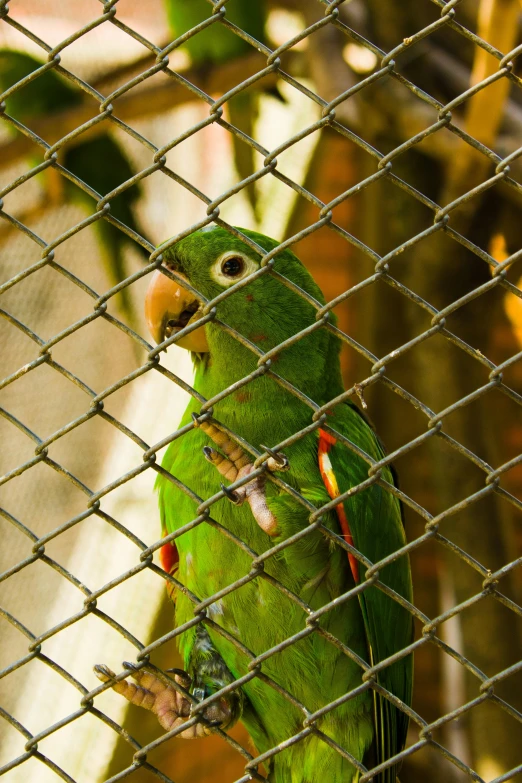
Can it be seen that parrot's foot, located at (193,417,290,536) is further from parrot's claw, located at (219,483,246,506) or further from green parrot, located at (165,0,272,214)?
green parrot, located at (165,0,272,214)

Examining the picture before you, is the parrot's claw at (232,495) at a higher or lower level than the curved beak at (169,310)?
lower

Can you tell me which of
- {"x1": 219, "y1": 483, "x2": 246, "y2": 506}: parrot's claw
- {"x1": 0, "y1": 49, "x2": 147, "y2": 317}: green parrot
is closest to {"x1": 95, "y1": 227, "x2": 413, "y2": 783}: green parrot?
{"x1": 219, "y1": 483, "x2": 246, "y2": 506}: parrot's claw

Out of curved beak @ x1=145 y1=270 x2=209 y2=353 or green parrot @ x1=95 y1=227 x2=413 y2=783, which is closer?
green parrot @ x1=95 y1=227 x2=413 y2=783

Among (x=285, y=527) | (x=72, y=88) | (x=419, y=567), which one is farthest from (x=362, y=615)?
(x=419, y=567)

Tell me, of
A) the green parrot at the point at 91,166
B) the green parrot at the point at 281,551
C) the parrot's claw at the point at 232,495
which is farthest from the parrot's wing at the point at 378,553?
the green parrot at the point at 91,166

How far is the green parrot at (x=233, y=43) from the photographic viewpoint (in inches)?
101

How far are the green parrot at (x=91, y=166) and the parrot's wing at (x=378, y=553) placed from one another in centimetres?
121

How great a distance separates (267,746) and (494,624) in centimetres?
113

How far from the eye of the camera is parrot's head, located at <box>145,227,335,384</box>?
6.30 feet

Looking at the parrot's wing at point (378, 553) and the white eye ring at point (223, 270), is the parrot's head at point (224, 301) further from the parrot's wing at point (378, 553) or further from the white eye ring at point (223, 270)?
the parrot's wing at point (378, 553)

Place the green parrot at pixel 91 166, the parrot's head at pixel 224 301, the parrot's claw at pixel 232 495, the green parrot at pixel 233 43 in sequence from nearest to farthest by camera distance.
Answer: the parrot's claw at pixel 232 495
the parrot's head at pixel 224 301
the green parrot at pixel 233 43
the green parrot at pixel 91 166

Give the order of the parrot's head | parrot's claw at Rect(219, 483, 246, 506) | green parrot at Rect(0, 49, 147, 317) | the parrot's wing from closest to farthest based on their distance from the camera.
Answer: parrot's claw at Rect(219, 483, 246, 506), the parrot's wing, the parrot's head, green parrot at Rect(0, 49, 147, 317)

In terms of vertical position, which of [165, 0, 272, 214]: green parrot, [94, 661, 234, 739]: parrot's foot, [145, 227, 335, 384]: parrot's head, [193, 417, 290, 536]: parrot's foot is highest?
[165, 0, 272, 214]: green parrot

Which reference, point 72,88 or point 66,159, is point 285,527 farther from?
point 72,88
